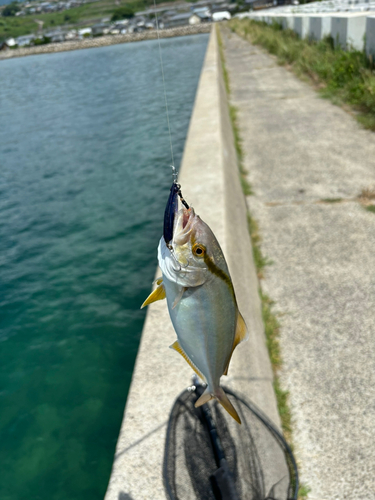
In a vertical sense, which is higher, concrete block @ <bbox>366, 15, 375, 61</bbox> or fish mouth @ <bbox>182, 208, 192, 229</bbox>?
fish mouth @ <bbox>182, 208, 192, 229</bbox>

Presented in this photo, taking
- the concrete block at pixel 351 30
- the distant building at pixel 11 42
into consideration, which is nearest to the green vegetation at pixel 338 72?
the concrete block at pixel 351 30

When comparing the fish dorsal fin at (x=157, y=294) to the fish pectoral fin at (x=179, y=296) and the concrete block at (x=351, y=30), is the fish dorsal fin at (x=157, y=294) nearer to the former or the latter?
the fish pectoral fin at (x=179, y=296)

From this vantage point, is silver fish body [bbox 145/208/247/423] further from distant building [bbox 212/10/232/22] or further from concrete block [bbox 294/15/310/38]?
distant building [bbox 212/10/232/22]

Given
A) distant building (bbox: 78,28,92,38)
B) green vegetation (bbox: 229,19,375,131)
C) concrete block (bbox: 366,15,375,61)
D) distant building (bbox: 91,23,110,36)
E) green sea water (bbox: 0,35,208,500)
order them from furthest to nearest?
distant building (bbox: 91,23,110,36)
distant building (bbox: 78,28,92,38)
concrete block (bbox: 366,15,375,61)
green vegetation (bbox: 229,19,375,131)
green sea water (bbox: 0,35,208,500)

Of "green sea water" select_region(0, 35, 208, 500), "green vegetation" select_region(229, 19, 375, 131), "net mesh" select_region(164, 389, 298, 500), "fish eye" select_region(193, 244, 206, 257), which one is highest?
"fish eye" select_region(193, 244, 206, 257)

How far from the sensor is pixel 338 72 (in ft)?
39.6

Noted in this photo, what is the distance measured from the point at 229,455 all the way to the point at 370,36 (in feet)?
39.9

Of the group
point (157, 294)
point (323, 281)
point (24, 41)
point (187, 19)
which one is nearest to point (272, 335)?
point (323, 281)

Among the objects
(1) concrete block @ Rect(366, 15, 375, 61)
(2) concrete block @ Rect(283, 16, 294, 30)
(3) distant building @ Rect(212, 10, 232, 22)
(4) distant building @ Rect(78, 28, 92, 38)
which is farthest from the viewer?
(4) distant building @ Rect(78, 28, 92, 38)

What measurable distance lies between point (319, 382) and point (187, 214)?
2.66 meters

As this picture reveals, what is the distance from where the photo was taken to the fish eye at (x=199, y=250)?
4.63 feet

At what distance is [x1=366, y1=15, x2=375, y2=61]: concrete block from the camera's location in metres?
11.2

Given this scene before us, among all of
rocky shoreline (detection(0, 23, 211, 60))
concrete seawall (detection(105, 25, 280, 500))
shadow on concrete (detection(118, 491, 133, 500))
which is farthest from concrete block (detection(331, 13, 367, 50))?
rocky shoreline (detection(0, 23, 211, 60))

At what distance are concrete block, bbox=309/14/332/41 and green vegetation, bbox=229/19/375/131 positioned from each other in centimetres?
35
